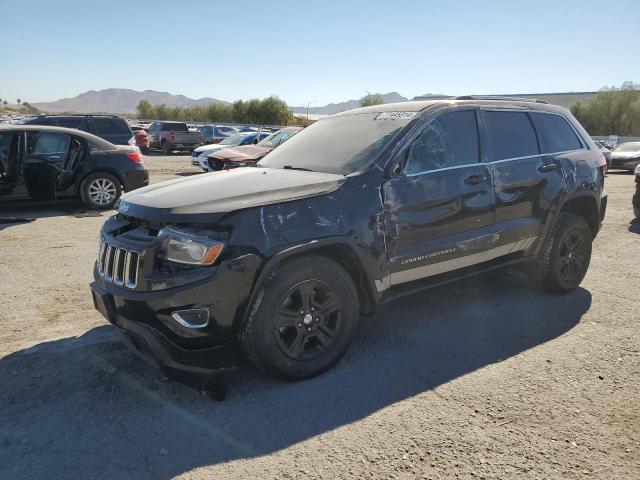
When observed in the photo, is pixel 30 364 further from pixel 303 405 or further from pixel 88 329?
pixel 303 405

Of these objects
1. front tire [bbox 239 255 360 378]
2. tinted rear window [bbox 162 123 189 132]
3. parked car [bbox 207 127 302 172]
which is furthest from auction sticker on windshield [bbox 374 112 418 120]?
tinted rear window [bbox 162 123 189 132]

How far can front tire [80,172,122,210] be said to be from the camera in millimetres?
9562

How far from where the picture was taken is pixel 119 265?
3.28m

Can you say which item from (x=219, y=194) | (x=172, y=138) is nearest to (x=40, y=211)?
(x=219, y=194)

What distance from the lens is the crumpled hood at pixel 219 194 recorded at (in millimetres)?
3135

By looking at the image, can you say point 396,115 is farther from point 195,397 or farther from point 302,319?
point 195,397

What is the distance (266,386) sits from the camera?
343 cm

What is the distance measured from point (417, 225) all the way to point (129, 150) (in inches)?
312

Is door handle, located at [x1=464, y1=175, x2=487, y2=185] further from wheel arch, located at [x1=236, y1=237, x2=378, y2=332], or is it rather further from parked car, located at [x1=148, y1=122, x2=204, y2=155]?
parked car, located at [x1=148, y1=122, x2=204, y2=155]

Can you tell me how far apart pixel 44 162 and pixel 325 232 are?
758 centimetres

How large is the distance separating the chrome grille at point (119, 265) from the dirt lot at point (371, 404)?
0.70m

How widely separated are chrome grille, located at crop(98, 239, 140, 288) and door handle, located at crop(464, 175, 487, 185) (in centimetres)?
254

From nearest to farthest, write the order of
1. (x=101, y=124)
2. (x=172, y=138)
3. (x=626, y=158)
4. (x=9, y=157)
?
(x=9, y=157), (x=101, y=124), (x=626, y=158), (x=172, y=138)

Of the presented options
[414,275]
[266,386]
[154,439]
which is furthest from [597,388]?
[154,439]
